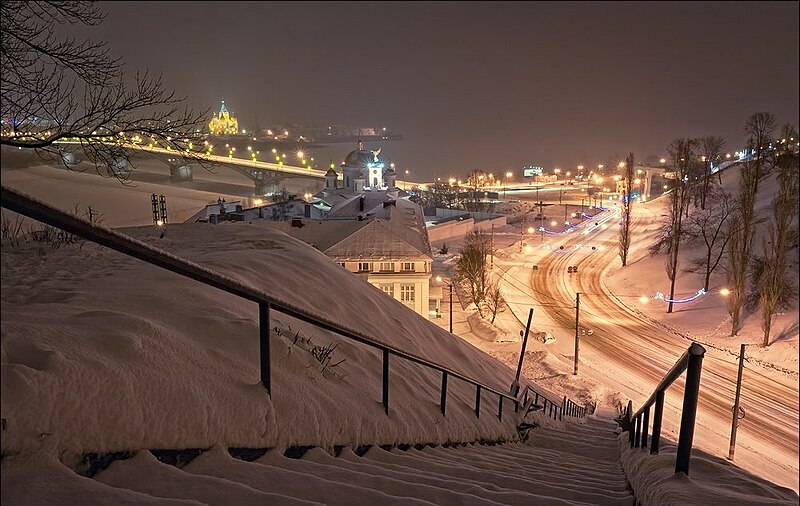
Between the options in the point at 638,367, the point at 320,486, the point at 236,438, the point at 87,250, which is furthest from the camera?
the point at 638,367

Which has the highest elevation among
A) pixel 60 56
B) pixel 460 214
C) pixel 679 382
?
pixel 60 56

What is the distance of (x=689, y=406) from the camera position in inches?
124

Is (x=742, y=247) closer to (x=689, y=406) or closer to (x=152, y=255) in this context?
(x=689, y=406)

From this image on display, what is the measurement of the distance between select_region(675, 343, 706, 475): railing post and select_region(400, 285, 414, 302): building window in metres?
26.2

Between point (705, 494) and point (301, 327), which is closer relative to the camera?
point (705, 494)

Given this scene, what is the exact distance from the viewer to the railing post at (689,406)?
2.97 metres

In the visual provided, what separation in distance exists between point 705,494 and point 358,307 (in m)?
5.13

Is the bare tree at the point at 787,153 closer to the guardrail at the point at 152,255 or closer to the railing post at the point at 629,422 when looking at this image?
the railing post at the point at 629,422

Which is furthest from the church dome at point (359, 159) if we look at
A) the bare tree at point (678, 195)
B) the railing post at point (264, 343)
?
the railing post at point (264, 343)

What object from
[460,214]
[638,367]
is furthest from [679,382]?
[460,214]

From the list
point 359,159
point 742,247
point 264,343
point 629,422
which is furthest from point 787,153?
point 359,159

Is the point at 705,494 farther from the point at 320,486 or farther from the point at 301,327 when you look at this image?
the point at 301,327

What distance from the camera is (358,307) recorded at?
293 inches

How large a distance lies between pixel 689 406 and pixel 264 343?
2.58 m
